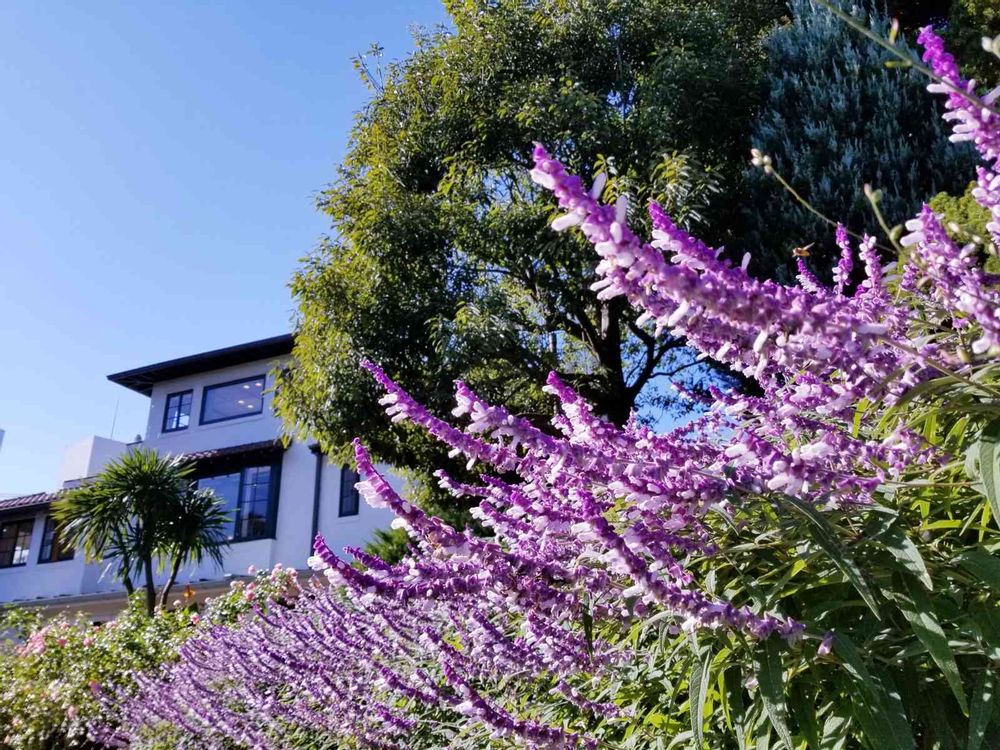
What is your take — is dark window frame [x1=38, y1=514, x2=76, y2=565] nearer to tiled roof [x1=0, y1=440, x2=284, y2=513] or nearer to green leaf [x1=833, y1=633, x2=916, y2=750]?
tiled roof [x1=0, y1=440, x2=284, y2=513]

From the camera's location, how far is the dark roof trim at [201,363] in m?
25.0

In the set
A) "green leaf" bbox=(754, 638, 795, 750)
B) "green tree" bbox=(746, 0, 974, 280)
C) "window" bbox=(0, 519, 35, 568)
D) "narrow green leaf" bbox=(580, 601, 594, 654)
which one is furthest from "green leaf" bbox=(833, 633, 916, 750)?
"window" bbox=(0, 519, 35, 568)

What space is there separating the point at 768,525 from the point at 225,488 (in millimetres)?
25248

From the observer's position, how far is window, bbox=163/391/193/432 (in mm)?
27703

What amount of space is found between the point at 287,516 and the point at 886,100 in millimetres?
18440

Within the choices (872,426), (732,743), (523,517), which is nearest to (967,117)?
(872,426)

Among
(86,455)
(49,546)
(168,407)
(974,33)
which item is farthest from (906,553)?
(86,455)

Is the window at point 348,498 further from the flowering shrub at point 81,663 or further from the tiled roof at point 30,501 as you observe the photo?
the flowering shrub at point 81,663

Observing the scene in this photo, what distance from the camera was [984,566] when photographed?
1386 millimetres

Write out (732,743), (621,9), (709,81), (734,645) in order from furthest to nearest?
(621,9), (709,81), (732,743), (734,645)

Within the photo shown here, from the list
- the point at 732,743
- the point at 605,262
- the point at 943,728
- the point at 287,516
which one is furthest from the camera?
the point at 287,516

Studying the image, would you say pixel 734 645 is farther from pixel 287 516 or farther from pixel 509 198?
pixel 287 516

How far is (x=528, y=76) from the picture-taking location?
41.3ft

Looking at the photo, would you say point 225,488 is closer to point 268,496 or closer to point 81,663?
point 268,496
